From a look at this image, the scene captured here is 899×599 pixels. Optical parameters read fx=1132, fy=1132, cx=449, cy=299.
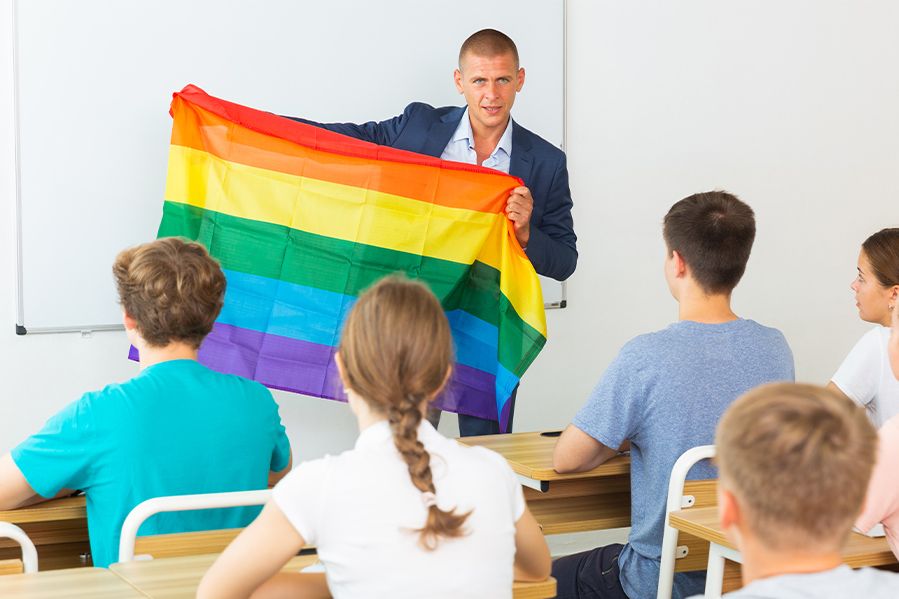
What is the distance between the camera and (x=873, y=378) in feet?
10.0

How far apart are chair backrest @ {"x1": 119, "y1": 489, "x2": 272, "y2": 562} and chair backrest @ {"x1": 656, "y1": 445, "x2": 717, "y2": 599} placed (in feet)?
2.86

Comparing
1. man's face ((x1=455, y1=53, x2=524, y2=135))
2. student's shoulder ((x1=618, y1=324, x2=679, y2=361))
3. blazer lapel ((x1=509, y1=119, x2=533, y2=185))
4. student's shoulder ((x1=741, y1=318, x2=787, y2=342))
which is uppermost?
man's face ((x1=455, y1=53, x2=524, y2=135))

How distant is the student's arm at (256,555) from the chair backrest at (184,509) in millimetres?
457

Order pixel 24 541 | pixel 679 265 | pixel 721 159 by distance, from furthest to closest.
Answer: pixel 721 159, pixel 679 265, pixel 24 541

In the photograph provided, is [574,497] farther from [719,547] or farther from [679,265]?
[719,547]

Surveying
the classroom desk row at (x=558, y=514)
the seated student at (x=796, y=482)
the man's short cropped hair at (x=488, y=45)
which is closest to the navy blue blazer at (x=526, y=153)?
the man's short cropped hair at (x=488, y=45)

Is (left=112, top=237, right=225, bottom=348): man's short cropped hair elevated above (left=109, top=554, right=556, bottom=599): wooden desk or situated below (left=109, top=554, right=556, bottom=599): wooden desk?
above

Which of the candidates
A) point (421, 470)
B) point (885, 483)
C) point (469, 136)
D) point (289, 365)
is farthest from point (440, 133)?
point (421, 470)

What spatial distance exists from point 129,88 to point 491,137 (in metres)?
1.22

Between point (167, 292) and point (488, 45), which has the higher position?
point (488, 45)

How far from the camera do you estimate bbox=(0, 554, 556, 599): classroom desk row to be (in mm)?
1661

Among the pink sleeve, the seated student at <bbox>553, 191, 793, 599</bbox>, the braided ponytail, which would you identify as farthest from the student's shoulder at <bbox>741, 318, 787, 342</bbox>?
the braided ponytail

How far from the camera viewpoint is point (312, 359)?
12.0ft

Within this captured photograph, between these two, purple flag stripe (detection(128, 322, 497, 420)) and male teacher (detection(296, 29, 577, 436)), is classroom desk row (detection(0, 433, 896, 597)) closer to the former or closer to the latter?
purple flag stripe (detection(128, 322, 497, 420))
